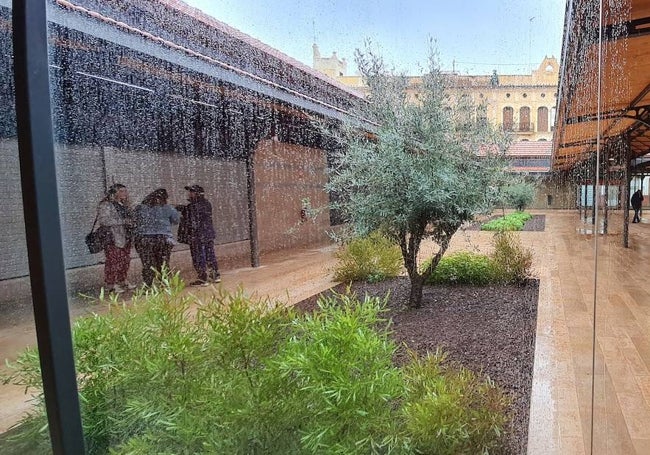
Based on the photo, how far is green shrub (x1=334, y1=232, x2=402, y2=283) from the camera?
6.06 feet

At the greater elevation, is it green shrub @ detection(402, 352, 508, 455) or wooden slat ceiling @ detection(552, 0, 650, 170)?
wooden slat ceiling @ detection(552, 0, 650, 170)

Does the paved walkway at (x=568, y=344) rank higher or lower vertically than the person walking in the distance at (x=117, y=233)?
lower

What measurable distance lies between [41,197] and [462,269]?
2.14m

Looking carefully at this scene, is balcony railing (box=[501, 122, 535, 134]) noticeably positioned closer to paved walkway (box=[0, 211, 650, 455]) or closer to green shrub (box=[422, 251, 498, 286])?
paved walkway (box=[0, 211, 650, 455])

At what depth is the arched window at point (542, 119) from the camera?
180cm

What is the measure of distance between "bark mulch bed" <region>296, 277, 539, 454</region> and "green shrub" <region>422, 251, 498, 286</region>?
0.17 feet

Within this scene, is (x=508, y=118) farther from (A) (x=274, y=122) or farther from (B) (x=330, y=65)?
(A) (x=274, y=122)

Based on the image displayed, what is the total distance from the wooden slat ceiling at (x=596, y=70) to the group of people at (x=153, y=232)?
4.62 feet

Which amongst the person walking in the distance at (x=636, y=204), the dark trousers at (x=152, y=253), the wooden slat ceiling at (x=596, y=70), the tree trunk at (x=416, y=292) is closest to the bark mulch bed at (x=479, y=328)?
the tree trunk at (x=416, y=292)

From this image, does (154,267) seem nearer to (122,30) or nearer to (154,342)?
(154,342)

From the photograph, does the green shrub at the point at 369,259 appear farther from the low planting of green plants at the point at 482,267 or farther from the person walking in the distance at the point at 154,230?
the person walking in the distance at the point at 154,230

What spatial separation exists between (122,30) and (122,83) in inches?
5.7

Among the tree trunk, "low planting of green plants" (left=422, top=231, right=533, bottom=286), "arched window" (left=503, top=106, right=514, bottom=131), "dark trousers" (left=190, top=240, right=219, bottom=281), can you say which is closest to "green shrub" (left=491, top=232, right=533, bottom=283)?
"low planting of green plants" (left=422, top=231, right=533, bottom=286)

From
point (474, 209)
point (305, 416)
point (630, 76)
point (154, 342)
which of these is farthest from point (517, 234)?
point (154, 342)
